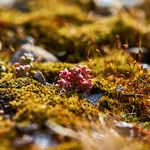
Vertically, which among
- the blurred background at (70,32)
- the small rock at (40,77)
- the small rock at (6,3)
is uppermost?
the small rock at (40,77)

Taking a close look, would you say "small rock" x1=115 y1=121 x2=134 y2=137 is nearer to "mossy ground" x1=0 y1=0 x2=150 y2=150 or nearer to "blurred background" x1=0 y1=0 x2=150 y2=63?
"mossy ground" x1=0 y1=0 x2=150 y2=150

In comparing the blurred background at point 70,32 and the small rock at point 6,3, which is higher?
the blurred background at point 70,32

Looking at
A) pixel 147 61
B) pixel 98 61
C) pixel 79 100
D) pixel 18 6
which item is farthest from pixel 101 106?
pixel 18 6

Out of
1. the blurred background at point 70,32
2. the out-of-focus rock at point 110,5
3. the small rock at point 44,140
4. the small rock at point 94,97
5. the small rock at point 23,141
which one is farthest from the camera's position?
the out-of-focus rock at point 110,5

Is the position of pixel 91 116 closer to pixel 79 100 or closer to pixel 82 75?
pixel 79 100

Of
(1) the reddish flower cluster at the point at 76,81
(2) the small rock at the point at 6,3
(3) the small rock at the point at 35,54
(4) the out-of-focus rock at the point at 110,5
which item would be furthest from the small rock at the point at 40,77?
(2) the small rock at the point at 6,3

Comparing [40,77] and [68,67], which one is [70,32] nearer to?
[68,67]

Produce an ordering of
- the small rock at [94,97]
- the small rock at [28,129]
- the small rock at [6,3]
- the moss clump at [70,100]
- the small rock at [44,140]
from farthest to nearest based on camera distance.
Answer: the small rock at [6,3], the small rock at [94,97], the moss clump at [70,100], the small rock at [28,129], the small rock at [44,140]

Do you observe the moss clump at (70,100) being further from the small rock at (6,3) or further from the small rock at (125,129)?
the small rock at (6,3)
